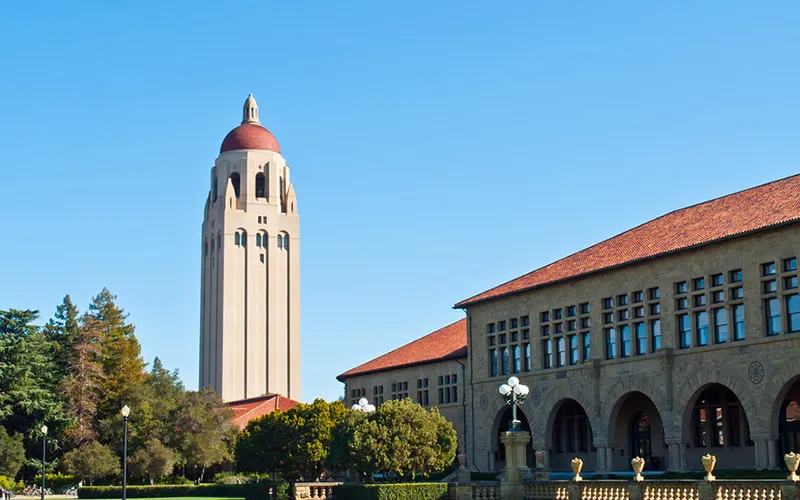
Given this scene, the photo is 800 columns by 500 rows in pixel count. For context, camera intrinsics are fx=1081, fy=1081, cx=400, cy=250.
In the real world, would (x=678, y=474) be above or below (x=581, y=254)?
below

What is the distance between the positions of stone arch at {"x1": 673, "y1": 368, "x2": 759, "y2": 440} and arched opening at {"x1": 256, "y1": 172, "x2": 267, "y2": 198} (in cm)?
8731

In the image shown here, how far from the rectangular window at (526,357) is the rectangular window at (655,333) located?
950 cm

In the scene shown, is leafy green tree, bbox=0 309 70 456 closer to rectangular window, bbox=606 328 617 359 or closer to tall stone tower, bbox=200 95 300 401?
rectangular window, bbox=606 328 617 359

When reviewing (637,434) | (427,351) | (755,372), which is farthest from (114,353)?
(755,372)

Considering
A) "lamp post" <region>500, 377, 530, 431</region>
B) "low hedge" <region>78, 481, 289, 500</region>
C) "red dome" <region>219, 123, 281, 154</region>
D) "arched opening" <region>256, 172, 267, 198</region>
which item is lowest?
"low hedge" <region>78, 481, 289, 500</region>

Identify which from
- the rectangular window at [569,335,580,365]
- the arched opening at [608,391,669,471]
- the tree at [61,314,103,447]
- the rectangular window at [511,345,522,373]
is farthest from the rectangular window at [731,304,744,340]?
the tree at [61,314,103,447]

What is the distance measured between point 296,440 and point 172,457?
15.2 metres

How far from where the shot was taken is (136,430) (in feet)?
232

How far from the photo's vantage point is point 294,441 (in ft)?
191

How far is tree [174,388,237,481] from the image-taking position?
71.7 m

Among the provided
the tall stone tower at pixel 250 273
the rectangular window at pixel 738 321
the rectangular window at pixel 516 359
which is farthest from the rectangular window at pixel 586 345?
the tall stone tower at pixel 250 273

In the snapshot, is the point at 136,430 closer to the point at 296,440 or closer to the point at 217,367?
→ the point at 296,440

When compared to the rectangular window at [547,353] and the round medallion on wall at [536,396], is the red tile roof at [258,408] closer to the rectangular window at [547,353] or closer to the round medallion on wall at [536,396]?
the round medallion on wall at [536,396]

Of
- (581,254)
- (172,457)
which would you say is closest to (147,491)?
(172,457)
